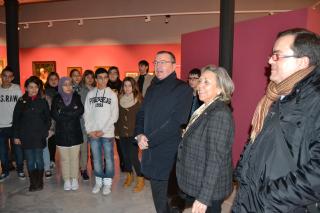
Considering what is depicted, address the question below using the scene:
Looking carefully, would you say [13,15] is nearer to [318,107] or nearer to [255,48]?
[255,48]

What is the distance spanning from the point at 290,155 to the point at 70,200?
3499 millimetres

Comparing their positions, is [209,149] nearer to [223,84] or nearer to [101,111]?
[223,84]

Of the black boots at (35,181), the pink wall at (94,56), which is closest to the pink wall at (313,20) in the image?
the black boots at (35,181)

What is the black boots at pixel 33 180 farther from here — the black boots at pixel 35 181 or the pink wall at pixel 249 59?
the pink wall at pixel 249 59

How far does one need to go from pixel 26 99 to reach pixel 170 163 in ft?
9.18

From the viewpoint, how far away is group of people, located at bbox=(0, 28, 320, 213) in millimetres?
1388

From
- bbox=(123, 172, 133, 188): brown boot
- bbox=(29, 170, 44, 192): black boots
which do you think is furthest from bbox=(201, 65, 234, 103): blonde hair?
bbox=(29, 170, 44, 192): black boots

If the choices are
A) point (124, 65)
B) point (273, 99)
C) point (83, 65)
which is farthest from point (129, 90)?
point (83, 65)

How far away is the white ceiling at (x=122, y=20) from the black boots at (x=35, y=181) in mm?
6406

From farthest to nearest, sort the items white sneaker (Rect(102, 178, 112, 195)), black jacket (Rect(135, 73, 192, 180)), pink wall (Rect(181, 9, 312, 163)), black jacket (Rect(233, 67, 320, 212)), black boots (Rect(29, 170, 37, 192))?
1. black boots (Rect(29, 170, 37, 192))
2. white sneaker (Rect(102, 178, 112, 195))
3. pink wall (Rect(181, 9, 312, 163))
4. black jacket (Rect(135, 73, 192, 180))
5. black jacket (Rect(233, 67, 320, 212))

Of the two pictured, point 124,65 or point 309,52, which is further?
point 124,65

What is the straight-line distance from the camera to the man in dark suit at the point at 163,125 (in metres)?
2.75

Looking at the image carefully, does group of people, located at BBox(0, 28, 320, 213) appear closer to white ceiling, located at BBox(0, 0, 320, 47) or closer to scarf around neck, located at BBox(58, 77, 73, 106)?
scarf around neck, located at BBox(58, 77, 73, 106)

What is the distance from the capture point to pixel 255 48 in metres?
4.29
